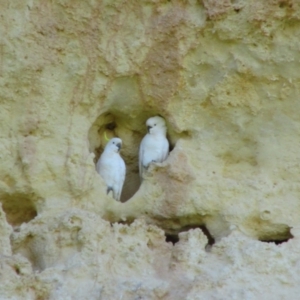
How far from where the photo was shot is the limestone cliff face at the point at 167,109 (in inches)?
182

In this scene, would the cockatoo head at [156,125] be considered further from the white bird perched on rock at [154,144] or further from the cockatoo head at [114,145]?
the cockatoo head at [114,145]

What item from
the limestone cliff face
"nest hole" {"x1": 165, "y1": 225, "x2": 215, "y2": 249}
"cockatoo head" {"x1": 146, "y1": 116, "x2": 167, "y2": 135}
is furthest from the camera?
"cockatoo head" {"x1": 146, "y1": 116, "x2": 167, "y2": 135}

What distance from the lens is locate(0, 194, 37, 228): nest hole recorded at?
4637mm

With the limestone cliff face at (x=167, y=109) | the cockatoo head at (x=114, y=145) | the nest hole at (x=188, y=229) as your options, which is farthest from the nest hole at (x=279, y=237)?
the cockatoo head at (x=114, y=145)

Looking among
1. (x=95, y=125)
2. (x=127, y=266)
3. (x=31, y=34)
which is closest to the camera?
(x=127, y=266)

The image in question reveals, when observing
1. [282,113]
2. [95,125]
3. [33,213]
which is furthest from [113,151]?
[282,113]

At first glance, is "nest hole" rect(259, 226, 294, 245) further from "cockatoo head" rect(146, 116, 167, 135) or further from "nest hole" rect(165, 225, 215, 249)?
"cockatoo head" rect(146, 116, 167, 135)

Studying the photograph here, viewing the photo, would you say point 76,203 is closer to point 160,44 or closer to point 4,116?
point 4,116

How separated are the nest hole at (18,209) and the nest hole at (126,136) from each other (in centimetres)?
45

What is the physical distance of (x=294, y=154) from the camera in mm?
4758

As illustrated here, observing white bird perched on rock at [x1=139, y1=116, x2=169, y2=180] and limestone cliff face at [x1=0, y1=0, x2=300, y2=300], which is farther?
white bird perched on rock at [x1=139, y1=116, x2=169, y2=180]

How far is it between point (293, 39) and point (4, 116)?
1.41 m

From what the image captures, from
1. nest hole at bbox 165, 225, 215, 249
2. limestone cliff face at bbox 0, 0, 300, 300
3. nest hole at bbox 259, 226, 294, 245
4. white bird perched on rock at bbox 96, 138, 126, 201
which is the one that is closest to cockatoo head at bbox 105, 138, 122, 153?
white bird perched on rock at bbox 96, 138, 126, 201

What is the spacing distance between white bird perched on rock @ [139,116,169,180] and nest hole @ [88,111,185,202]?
0.18ft
